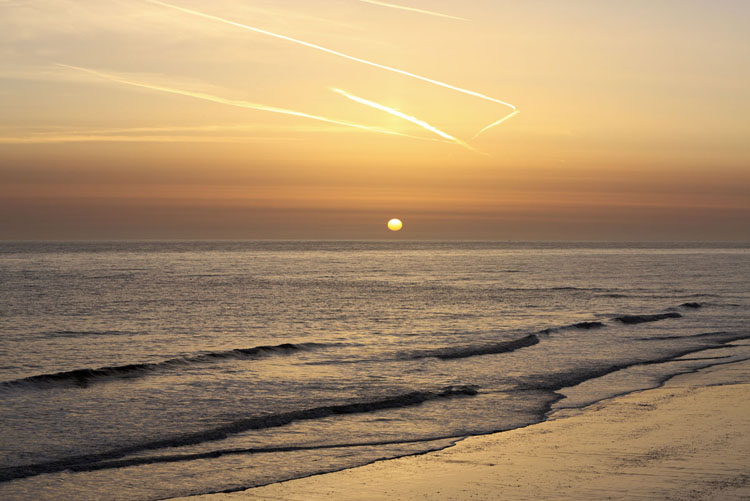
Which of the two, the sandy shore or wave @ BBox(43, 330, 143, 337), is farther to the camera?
wave @ BBox(43, 330, 143, 337)

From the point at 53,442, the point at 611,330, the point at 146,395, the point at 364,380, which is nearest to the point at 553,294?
the point at 611,330

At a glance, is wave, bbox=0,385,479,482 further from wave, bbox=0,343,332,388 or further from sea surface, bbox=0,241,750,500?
wave, bbox=0,343,332,388

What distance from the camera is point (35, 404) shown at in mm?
17250

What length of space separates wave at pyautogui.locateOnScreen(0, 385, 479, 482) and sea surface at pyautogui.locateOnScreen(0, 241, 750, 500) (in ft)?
0.17

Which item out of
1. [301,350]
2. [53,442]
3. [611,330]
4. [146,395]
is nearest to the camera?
[53,442]

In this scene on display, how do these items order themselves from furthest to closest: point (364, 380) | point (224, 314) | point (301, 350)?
1. point (224, 314)
2. point (301, 350)
3. point (364, 380)

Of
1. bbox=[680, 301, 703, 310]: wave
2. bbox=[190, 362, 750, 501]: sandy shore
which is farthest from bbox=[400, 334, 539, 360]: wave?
bbox=[680, 301, 703, 310]: wave

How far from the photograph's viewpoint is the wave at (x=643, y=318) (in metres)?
38.5

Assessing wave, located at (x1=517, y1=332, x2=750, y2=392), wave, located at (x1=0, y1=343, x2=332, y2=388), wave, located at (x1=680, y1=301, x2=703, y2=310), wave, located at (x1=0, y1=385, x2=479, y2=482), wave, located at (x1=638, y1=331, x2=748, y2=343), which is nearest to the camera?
wave, located at (x1=0, y1=385, x2=479, y2=482)

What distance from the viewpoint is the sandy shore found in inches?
409

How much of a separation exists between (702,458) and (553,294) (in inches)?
1849

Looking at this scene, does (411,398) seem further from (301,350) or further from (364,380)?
(301,350)

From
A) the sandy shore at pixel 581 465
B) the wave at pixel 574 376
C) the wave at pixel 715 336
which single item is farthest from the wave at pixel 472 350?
the sandy shore at pixel 581 465

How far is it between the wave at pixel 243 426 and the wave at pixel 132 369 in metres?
7.19
